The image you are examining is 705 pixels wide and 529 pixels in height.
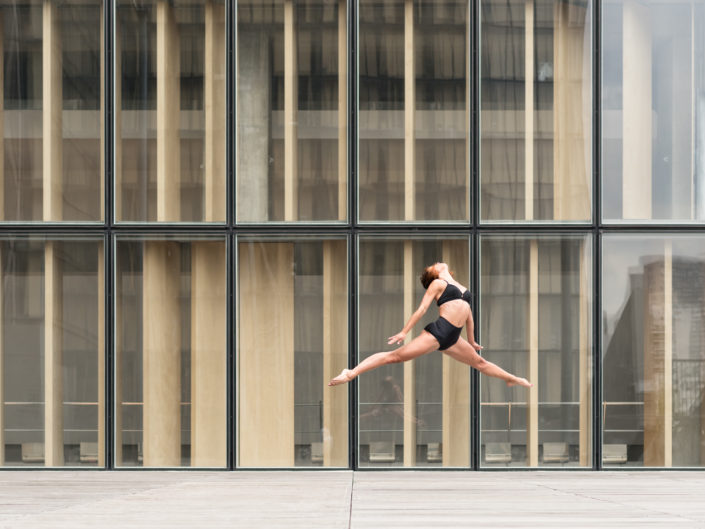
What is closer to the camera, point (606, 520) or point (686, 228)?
point (606, 520)

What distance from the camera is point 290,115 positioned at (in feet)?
33.6

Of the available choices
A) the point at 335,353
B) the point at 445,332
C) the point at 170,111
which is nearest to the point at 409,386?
the point at 335,353

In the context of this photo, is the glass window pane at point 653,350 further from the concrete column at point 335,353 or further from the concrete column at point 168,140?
the concrete column at point 168,140

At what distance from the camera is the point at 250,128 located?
1027 centimetres

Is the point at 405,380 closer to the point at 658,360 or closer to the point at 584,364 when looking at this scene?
the point at 584,364

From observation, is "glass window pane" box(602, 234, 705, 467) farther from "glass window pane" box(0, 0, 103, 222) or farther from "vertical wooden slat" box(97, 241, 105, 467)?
"glass window pane" box(0, 0, 103, 222)

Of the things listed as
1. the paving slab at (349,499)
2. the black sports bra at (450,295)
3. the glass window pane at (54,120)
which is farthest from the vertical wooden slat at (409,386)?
the glass window pane at (54,120)

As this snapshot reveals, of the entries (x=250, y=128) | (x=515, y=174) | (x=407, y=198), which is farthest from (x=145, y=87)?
(x=515, y=174)

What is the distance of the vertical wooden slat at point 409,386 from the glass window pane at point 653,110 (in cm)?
263

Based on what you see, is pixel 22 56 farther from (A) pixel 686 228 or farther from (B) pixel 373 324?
(A) pixel 686 228

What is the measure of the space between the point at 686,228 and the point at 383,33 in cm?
465

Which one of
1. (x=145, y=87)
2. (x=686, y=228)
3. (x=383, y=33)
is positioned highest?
(x=383, y=33)

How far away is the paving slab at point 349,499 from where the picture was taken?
6.41 meters

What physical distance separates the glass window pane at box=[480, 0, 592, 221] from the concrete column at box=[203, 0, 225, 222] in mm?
3377
